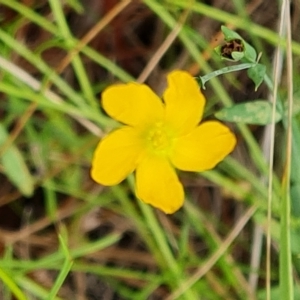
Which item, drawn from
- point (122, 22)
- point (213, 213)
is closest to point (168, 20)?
point (122, 22)

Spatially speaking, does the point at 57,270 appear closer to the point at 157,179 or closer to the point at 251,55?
the point at 157,179

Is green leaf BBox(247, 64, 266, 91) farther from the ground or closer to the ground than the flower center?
farther from the ground

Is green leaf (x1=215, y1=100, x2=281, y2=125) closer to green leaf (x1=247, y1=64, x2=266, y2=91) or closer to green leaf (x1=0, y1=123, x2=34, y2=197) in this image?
green leaf (x1=247, y1=64, x2=266, y2=91)

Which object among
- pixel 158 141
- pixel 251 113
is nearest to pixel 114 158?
pixel 158 141

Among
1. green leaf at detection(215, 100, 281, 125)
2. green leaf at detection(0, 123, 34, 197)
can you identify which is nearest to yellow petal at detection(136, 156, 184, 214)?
green leaf at detection(215, 100, 281, 125)

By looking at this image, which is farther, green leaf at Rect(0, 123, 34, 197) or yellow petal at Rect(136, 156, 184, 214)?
green leaf at Rect(0, 123, 34, 197)

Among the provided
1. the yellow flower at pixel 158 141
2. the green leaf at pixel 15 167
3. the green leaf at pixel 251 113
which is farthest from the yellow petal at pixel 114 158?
the green leaf at pixel 15 167

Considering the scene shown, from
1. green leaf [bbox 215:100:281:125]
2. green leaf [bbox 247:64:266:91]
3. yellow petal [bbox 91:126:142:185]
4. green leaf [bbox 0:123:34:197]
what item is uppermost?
green leaf [bbox 247:64:266:91]

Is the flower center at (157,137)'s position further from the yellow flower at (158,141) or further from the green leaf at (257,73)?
the green leaf at (257,73)

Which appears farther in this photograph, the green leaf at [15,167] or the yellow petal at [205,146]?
the green leaf at [15,167]
